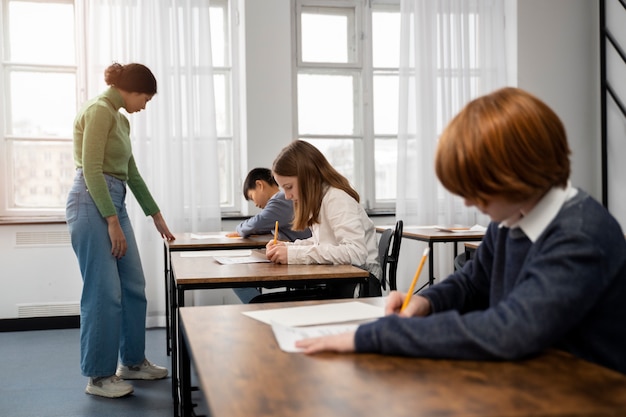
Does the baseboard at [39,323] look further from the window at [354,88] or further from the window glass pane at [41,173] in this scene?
the window at [354,88]

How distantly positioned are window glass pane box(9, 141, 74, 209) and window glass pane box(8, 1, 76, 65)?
2.12 feet

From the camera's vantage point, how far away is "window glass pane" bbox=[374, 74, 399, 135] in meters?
5.45

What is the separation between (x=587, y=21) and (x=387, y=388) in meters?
5.48

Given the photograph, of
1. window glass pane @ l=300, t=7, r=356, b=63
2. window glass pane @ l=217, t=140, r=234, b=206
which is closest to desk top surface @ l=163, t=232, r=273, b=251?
window glass pane @ l=217, t=140, r=234, b=206

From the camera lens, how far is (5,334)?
4.54 m

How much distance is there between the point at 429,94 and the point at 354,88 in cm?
65

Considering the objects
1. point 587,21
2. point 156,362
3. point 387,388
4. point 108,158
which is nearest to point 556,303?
point 387,388

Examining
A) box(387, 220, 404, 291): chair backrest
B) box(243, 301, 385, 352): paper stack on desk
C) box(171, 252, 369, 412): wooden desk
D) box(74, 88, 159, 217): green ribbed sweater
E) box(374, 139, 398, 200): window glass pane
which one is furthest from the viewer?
box(374, 139, 398, 200): window glass pane

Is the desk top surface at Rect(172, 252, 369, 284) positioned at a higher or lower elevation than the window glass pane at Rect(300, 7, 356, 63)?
lower

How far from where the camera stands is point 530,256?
99cm

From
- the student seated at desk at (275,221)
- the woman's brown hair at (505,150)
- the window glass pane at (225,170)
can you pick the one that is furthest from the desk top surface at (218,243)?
the woman's brown hair at (505,150)

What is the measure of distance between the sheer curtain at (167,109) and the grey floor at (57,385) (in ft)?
2.78

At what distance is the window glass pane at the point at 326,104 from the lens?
535cm

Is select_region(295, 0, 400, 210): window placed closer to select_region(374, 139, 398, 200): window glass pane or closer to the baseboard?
select_region(374, 139, 398, 200): window glass pane
